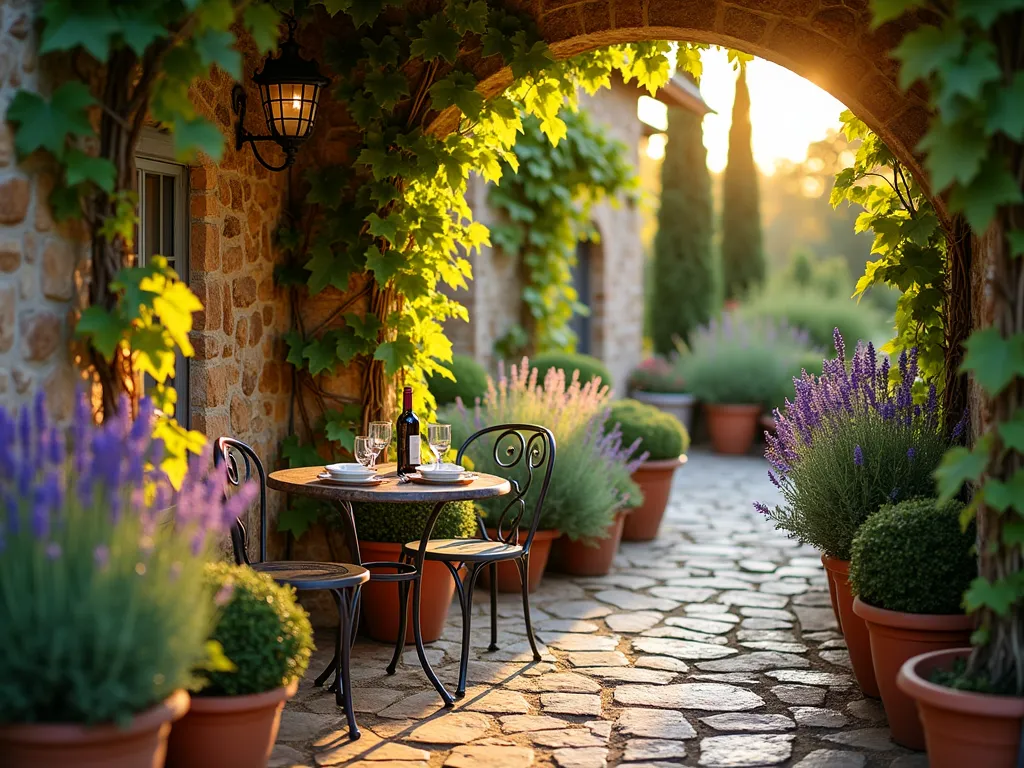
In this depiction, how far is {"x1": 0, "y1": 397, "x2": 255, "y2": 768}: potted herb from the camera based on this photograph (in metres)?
2.48

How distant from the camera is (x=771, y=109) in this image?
17.6 m

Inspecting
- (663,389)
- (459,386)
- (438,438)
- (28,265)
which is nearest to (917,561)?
(438,438)

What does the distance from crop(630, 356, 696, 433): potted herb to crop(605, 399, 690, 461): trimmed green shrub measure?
15.2 feet

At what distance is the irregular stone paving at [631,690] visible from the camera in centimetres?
360

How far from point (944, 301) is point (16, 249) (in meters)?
3.45

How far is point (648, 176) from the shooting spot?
3234 centimetres

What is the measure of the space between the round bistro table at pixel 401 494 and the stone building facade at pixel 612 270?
4385 millimetres

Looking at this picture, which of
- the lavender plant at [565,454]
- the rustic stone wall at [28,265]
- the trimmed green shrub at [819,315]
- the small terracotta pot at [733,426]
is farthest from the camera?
the trimmed green shrub at [819,315]

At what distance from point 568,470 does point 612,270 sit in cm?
607

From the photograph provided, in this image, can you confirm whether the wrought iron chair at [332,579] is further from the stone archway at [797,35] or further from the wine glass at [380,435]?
the stone archway at [797,35]

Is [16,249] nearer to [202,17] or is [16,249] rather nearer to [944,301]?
[202,17]

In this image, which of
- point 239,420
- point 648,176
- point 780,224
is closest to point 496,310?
point 239,420

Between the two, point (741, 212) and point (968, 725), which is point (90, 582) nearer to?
point (968, 725)

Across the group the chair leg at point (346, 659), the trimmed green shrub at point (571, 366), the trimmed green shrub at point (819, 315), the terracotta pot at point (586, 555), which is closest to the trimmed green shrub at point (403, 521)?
the chair leg at point (346, 659)
